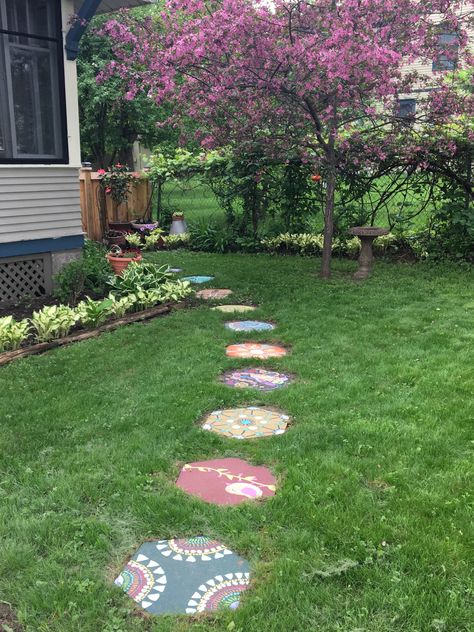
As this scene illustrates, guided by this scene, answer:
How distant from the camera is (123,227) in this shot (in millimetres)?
11000

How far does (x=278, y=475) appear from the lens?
111 inches

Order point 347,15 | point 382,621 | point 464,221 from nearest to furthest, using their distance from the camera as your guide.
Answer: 1. point 382,621
2. point 347,15
3. point 464,221

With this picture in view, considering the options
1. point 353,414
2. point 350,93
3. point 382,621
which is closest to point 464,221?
point 350,93

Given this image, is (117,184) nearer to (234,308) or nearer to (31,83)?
(31,83)

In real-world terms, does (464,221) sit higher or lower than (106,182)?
lower

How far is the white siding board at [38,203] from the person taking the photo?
5.97 m

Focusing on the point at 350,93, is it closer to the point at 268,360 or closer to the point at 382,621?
the point at 268,360

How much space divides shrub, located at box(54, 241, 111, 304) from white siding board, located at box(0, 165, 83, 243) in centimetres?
42

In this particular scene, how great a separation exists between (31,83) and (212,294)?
3102mm

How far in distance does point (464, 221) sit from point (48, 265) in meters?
5.50

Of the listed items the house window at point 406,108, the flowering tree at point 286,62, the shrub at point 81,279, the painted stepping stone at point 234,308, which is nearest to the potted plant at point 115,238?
the shrub at point 81,279

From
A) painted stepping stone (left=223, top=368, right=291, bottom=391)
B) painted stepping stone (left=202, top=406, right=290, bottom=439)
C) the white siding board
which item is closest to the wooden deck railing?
the white siding board

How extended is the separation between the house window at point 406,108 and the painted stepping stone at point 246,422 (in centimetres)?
507

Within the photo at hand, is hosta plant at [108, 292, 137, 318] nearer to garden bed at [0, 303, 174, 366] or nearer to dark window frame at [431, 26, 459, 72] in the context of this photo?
garden bed at [0, 303, 174, 366]
